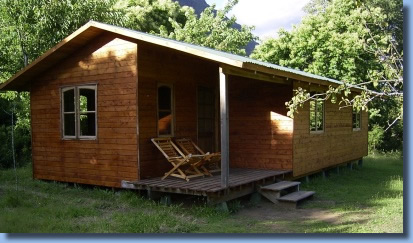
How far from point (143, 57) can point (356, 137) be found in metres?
8.49

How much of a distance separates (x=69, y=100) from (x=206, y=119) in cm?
320

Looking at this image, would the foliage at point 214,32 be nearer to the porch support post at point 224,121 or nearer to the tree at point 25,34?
the tree at point 25,34

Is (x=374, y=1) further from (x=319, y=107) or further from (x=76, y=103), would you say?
(x=76, y=103)

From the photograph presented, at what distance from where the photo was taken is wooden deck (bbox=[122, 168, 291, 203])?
22.2 ft

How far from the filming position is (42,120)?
960 cm

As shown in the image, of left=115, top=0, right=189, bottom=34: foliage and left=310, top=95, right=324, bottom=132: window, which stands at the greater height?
left=115, top=0, right=189, bottom=34: foliage

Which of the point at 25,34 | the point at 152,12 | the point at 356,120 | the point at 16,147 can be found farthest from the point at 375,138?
the point at 25,34

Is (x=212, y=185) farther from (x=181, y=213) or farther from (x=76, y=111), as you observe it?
(x=76, y=111)

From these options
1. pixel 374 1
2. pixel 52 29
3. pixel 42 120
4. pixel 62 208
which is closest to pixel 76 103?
pixel 42 120

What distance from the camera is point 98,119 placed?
27.7 ft

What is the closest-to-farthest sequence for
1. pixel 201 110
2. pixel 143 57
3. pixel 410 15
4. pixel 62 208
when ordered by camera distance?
1. pixel 410 15
2. pixel 62 208
3. pixel 143 57
4. pixel 201 110

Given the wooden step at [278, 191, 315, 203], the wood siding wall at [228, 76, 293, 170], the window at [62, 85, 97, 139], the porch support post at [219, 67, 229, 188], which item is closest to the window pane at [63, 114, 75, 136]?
the window at [62, 85, 97, 139]

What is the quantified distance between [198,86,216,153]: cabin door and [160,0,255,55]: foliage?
469 inches

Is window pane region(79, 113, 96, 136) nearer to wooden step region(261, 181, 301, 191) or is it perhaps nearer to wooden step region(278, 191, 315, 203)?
wooden step region(261, 181, 301, 191)
